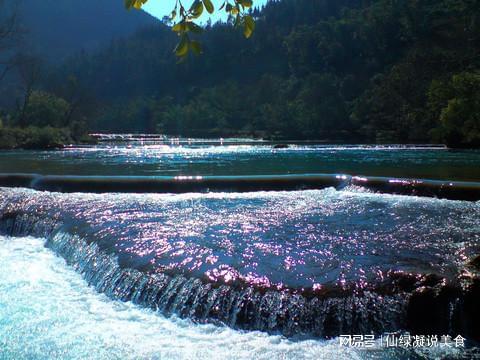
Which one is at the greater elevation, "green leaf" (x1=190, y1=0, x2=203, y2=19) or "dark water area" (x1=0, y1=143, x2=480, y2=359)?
"green leaf" (x1=190, y1=0, x2=203, y2=19)

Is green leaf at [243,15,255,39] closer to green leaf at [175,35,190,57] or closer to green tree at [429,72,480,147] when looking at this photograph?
green leaf at [175,35,190,57]

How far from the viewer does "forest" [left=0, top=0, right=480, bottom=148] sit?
44406mm

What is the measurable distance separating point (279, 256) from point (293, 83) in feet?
267

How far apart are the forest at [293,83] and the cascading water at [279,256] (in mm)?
4697

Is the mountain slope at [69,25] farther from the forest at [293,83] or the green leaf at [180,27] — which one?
the green leaf at [180,27]

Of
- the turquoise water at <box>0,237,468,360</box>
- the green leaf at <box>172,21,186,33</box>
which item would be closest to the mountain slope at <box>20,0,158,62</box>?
the turquoise water at <box>0,237,468,360</box>

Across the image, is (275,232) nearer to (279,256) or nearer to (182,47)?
(279,256)

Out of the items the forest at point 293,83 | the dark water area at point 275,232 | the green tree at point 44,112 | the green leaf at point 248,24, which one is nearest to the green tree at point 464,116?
the forest at point 293,83

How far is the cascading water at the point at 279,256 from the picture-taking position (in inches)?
206

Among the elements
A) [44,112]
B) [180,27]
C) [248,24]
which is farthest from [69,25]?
[180,27]

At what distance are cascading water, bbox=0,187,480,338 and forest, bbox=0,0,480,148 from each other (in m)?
4.70

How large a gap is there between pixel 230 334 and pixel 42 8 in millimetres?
202130

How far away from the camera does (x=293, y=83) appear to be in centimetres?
8562

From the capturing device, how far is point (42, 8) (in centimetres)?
18300
